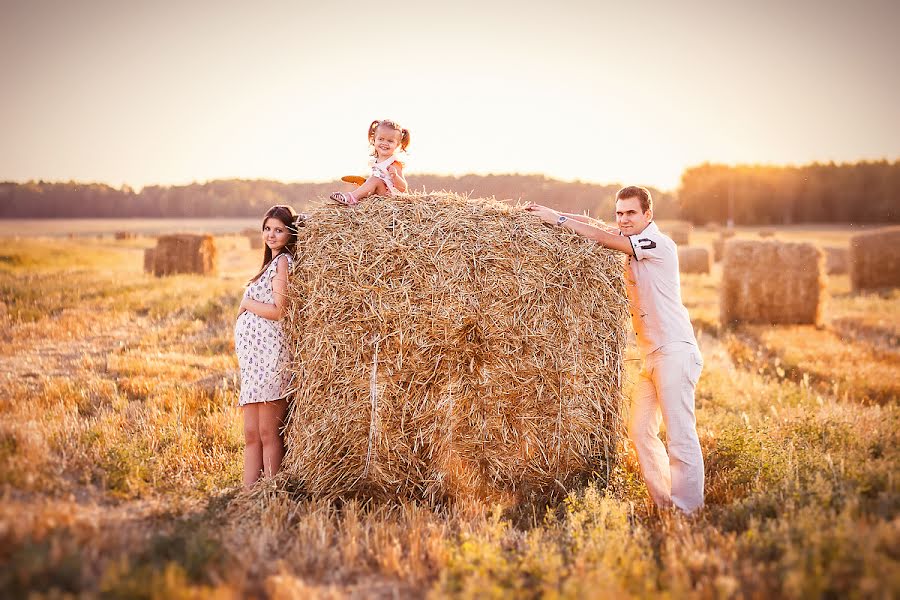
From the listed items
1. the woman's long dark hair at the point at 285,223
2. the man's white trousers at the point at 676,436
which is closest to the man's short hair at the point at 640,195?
the man's white trousers at the point at 676,436

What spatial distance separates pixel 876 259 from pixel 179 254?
21.6 metres

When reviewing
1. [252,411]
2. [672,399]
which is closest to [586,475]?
[672,399]

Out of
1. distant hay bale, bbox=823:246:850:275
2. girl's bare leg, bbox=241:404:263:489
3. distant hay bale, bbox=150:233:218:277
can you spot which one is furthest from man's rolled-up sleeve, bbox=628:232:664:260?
distant hay bale, bbox=823:246:850:275

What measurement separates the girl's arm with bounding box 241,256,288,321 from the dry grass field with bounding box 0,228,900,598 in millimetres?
1318

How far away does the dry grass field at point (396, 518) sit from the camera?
2943 millimetres

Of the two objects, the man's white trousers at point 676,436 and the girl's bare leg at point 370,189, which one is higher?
the girl's bare leg at point 370,189

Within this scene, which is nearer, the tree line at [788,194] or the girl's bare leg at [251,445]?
the girl's bare leg at [251,445]

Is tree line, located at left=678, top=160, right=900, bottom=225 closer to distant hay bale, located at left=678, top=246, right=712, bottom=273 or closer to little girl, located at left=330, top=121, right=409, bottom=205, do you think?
distant hay bale, located at left=678, top=246, right=712, bottom=273

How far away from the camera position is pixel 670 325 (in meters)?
4.56

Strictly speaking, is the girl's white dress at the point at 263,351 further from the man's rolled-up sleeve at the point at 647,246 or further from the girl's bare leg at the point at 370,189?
the man's rolled-up sleeve at the point at 647,246

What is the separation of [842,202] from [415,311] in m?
67.3

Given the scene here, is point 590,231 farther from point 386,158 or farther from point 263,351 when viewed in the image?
point 263,351

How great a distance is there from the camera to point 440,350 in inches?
180

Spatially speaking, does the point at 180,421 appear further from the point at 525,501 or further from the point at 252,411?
the point at 525,501
